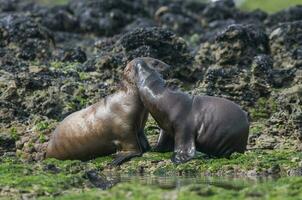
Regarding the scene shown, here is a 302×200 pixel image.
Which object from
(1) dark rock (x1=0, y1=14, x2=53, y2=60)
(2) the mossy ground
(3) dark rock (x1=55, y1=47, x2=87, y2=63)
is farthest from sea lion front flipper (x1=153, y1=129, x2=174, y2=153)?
(1) dark rock (x1=0, y1=14, x2=53, y2=60)

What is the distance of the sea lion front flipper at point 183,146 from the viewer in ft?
45.5

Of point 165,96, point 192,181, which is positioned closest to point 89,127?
point 165,96

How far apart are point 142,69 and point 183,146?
1.81m

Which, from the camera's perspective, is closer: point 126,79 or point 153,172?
point 153,172

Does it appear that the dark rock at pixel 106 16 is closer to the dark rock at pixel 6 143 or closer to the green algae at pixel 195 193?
the dark rock at pixel 6 143

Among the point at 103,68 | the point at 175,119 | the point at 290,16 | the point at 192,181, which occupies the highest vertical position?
the point at 290,16

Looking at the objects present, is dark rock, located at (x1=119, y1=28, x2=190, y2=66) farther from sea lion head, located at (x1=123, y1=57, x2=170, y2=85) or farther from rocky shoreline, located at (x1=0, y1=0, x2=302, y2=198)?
sea lion head, located at (x1=123, y1=57, x2=170, y2=85)

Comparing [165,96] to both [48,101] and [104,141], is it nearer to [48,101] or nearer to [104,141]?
[104,141]

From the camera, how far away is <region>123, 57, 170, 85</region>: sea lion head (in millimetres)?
15031

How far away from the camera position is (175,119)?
1412 centimetres

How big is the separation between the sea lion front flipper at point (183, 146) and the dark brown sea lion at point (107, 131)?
83 centimetres

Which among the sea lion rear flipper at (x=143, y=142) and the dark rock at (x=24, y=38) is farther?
the dark rock at (x=24, y=38)

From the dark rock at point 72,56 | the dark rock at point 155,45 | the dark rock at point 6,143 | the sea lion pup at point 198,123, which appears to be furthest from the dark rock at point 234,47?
the sea lion pup at point 198,123

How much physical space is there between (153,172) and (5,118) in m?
4.64
